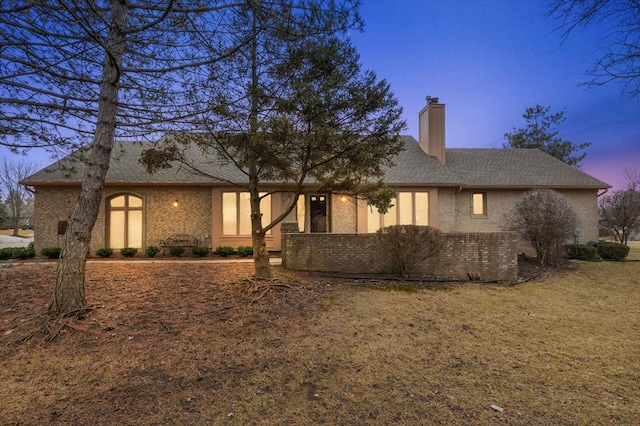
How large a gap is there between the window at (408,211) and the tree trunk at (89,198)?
31.6 ft

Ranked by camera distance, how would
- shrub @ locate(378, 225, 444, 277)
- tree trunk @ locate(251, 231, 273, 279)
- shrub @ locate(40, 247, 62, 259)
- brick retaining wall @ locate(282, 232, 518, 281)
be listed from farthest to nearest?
shrub @ locate(40, 247, 62, 259) < brick retaining wall @ locate(282, 232, 518, 281) < shrub @ locate(378, 225, 444, 277) < tree trunk @ locate(251, 231, 273, 279)

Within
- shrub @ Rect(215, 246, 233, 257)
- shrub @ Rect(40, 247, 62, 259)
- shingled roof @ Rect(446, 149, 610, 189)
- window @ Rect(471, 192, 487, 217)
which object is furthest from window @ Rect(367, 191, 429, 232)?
shrub @ Rect(40, 247, 62, 259)

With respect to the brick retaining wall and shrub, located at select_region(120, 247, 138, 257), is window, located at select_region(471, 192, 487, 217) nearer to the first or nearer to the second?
the brick retaining wall

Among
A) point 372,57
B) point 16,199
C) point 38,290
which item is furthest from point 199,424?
point 16,199

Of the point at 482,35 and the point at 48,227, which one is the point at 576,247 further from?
the point at 48,227

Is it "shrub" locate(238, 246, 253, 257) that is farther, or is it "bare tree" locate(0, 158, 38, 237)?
"bare tree" locate(0, 158, 38, 237)

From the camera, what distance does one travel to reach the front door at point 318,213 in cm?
1288

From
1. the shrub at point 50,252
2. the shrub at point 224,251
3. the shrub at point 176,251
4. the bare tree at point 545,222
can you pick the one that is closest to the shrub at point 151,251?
the shrub at point 176,251

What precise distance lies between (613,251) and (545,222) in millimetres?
4026

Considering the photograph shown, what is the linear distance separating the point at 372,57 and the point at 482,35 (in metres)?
5.33

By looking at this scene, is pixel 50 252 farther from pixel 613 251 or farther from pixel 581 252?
pixel 613 251

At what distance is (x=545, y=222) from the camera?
9.98 meters

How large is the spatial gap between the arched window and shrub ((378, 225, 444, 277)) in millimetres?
9649

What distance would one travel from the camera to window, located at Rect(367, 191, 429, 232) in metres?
12.5
